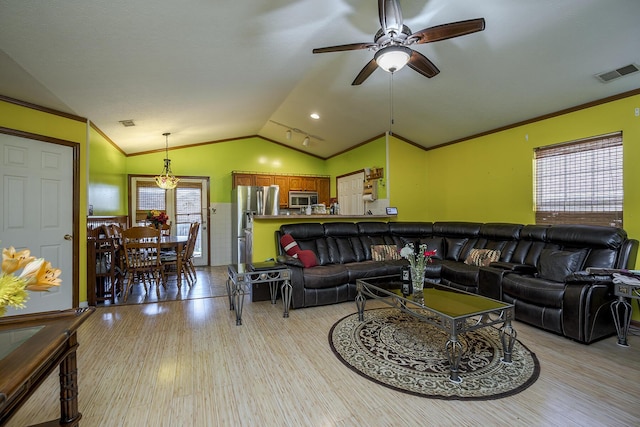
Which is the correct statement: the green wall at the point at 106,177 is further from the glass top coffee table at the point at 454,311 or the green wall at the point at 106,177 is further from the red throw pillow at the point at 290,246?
the glass top coffee table at the point at 454,311

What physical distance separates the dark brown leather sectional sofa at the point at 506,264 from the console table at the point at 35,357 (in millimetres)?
2316

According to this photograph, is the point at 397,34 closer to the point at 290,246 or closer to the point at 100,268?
the point at 290,246

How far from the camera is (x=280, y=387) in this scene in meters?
2.02

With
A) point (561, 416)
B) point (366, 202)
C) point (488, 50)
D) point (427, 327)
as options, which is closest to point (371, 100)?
point (488, 50)

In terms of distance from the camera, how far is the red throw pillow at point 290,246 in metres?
4.05

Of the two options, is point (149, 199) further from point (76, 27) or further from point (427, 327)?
point (427, 327)

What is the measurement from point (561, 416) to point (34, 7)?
410cm

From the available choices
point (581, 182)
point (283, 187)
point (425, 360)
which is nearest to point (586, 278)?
point (581, 182)

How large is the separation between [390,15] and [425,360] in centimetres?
254

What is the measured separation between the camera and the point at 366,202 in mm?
5988

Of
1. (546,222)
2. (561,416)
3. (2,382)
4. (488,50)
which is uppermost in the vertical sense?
(488,50)

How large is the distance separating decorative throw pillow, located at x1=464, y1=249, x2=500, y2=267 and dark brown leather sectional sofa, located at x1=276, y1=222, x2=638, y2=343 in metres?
0.08

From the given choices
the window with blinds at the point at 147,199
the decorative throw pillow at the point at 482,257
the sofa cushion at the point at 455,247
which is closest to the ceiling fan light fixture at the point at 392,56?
the decorative throw pillow at the point at 482,257

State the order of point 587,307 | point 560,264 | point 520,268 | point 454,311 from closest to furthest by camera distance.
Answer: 1. point 454,311
2. point 587,307
3. point 560,264
4. point 520,268
